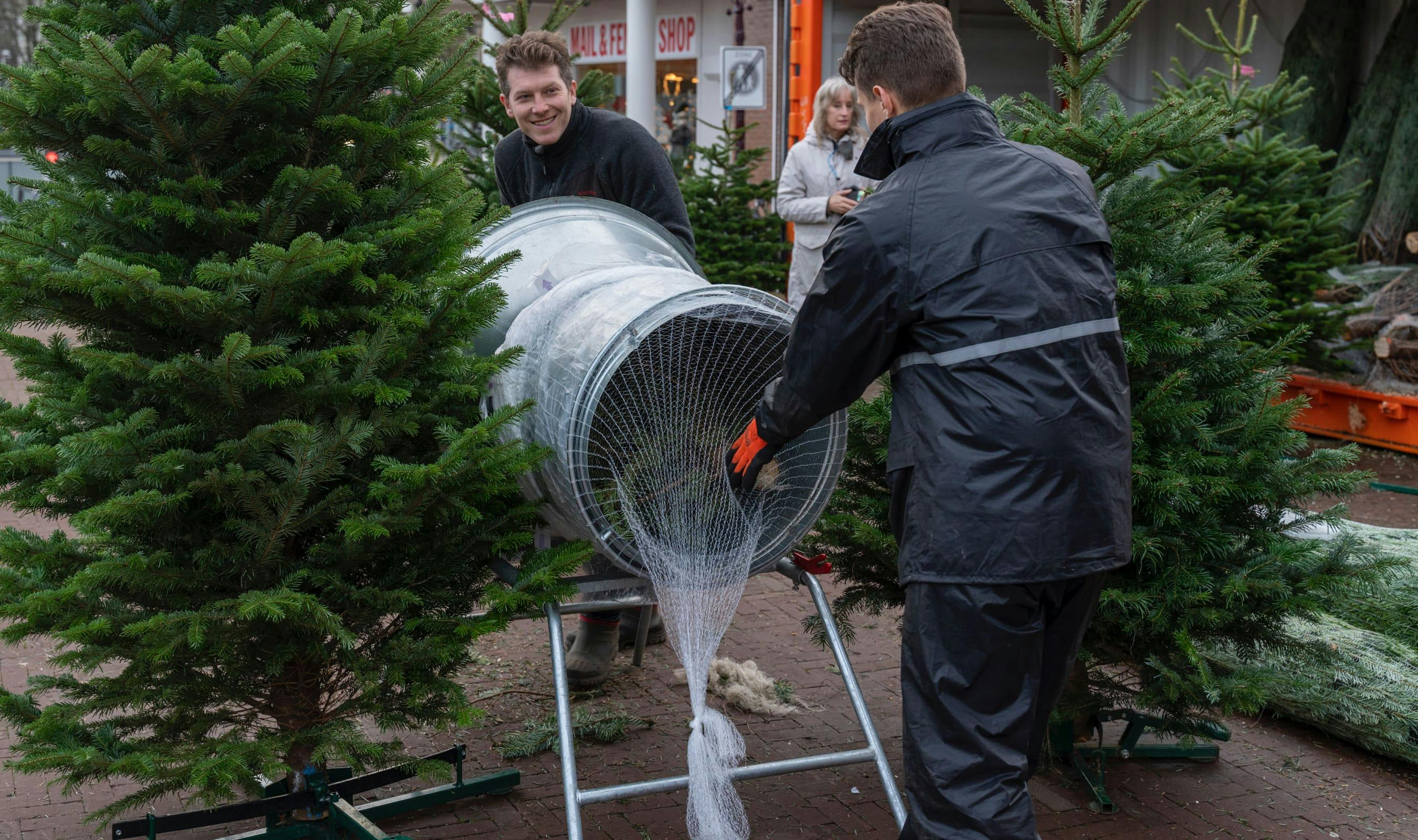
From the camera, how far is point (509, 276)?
359 cm

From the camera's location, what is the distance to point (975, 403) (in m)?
2.60

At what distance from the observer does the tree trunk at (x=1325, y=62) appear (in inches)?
413

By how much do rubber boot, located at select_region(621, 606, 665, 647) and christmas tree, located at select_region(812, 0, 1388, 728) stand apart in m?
1.48

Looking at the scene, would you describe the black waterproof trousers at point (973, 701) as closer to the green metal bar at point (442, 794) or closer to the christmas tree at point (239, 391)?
the christmas tree at point (239, 391)

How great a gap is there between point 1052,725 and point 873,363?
1607 millimetres

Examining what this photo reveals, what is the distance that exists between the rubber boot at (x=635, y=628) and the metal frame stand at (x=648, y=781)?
153 cm

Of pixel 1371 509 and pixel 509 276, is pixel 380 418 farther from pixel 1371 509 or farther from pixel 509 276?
pixel 1371 509

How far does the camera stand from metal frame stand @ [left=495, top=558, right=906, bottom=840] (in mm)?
2875

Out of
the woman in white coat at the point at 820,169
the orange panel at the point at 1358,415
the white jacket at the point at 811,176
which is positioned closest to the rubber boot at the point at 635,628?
the woman in white coat at the point at 820,169

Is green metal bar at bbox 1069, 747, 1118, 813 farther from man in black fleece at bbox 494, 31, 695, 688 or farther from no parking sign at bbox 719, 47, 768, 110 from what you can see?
no parking sign at bbox 719, 47, 768, 110

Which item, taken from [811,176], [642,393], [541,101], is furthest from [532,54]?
[811,176]

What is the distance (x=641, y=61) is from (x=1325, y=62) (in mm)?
8738

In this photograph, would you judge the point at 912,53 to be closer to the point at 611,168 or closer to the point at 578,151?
the point at 611,168

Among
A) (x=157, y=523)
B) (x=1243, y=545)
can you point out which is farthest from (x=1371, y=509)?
(x=157, y=523)
